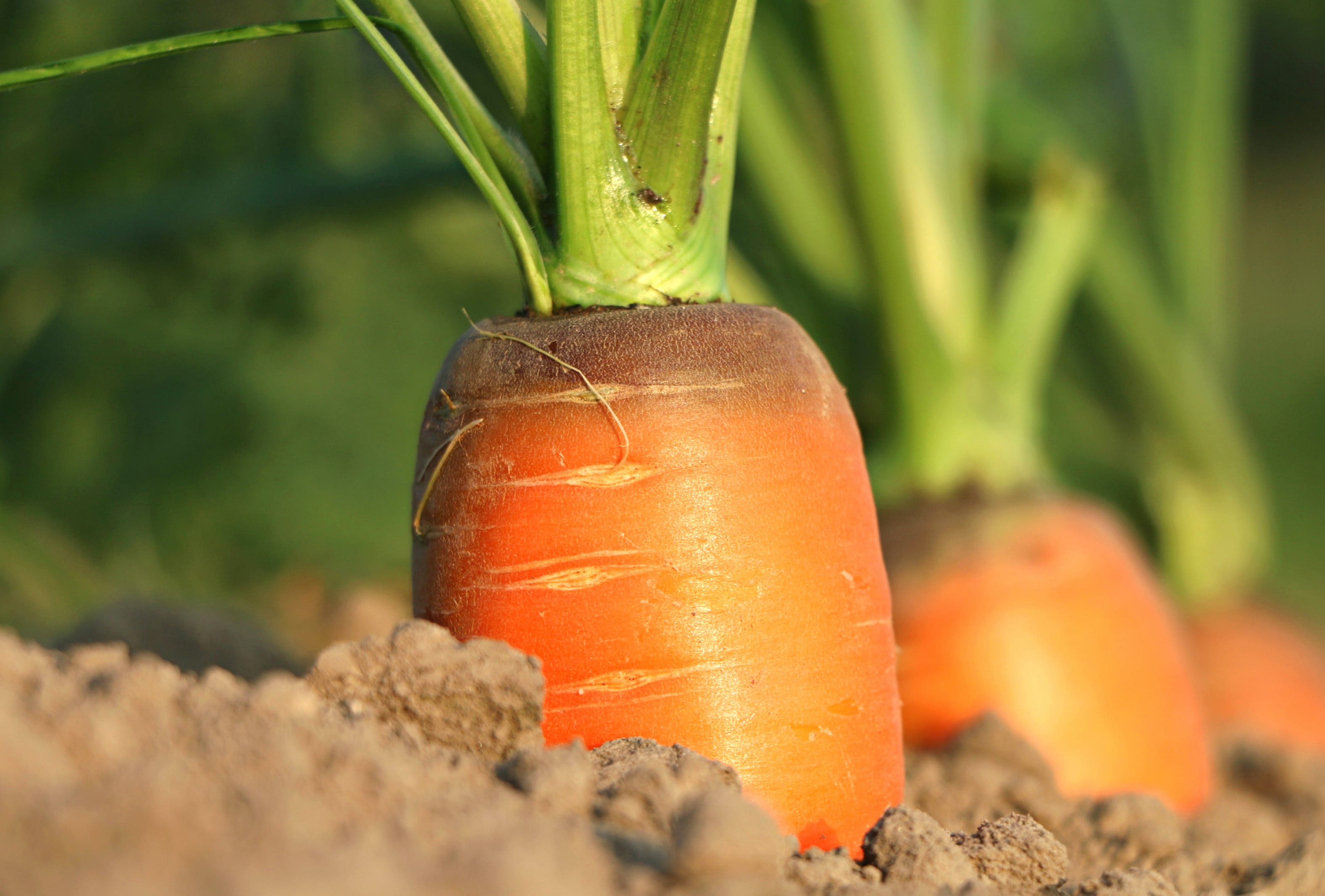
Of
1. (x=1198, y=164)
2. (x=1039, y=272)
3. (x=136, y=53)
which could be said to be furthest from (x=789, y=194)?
(x=136, y=53)

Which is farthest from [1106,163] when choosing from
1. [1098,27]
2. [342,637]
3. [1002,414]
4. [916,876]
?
[916,876]

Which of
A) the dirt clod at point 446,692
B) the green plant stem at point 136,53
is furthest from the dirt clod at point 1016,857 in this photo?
the green plant stem at point 136,53

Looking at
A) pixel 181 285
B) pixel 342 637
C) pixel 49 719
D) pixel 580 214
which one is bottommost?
pixel 342 637

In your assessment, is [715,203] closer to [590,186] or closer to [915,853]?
[590,186]

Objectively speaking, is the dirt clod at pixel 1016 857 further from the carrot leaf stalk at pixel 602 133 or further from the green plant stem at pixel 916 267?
the green plant stem at pixel 916 267

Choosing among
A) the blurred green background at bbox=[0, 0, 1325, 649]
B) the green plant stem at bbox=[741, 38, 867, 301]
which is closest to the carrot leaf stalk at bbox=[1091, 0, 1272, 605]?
the blurred green background at bbox=[0, 0, 1325, 649]

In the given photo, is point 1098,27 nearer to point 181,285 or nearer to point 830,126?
point 830,126
